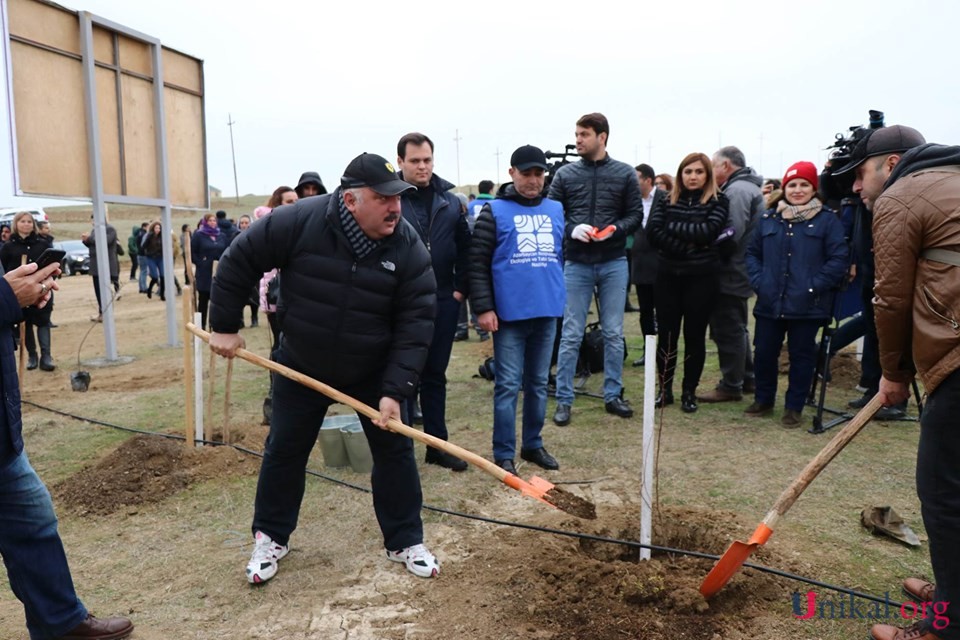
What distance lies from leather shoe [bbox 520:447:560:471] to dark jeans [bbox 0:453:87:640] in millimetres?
2863

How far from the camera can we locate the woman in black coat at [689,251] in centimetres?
563

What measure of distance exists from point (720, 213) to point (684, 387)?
1.55 m

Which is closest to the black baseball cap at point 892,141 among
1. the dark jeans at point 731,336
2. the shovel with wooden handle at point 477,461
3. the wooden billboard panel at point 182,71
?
the shovel with wooden handle at point 477,461

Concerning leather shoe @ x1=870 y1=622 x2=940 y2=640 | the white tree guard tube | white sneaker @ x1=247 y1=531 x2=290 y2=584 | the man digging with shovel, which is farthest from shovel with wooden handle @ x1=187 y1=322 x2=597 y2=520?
leather shoe @ x1=870 y1=622 x2=940 y2=640

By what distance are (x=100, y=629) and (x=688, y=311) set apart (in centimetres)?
463

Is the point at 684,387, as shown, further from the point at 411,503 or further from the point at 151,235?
the point at 151,235

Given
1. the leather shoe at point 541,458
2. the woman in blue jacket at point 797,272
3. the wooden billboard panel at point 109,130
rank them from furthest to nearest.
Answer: the wooden billboard panel at point 109,130 → the woman in blue jacket at point 797,272 → the leather shoe at point 541,458

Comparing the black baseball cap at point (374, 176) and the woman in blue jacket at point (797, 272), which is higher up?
the black baseball cap at point (374, 176)

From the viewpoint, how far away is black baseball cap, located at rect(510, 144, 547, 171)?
4496 mm

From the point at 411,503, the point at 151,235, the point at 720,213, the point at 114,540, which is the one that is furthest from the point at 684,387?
the point at 151,235

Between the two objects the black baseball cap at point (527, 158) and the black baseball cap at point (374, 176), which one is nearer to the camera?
the black baseball cap at point (374, 176)

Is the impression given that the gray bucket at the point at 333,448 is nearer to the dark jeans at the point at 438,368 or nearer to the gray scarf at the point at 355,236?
the dark jeans at the point at 438,368

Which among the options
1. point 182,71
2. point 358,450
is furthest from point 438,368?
point 182,71

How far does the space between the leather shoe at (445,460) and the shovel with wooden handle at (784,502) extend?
2191 millimetres
